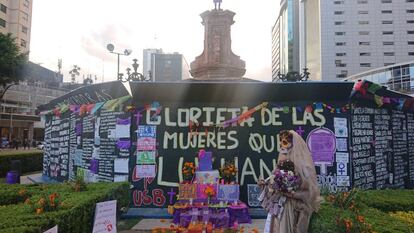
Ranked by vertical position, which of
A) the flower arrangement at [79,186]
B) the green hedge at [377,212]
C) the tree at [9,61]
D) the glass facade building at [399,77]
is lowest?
the green hedge at [377,212]

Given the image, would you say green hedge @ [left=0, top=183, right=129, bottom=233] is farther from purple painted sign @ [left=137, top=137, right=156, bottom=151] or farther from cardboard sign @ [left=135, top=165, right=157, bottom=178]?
purple painted sign @ [left=137, top=137, right=156, bottom=151]

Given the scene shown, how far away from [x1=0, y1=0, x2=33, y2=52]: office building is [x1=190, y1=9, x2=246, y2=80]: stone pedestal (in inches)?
2481

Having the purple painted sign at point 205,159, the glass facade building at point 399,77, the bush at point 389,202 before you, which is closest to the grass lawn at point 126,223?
the purple painted sign at point 205,159

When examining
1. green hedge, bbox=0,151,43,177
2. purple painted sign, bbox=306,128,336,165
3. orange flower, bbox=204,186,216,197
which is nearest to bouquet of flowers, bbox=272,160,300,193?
orange flower, bbox=204,186,216,197

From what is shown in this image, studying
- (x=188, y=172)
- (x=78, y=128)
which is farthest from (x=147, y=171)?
(x=78, y=128)

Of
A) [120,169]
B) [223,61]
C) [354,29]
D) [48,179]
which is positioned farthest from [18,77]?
[354,29]

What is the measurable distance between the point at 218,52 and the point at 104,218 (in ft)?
45.9

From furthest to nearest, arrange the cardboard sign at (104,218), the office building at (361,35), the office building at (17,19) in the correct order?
the office building at (361,35) → the office building at (17,19) → the cardboard sign at (104,218)

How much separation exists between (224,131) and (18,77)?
27260 millimetres

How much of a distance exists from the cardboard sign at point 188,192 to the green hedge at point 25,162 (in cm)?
1547

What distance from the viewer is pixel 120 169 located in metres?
12.6

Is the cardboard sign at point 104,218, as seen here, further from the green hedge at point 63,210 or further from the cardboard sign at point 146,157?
the cardboard sign at point 146,157

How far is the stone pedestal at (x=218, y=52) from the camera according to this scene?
746 inches

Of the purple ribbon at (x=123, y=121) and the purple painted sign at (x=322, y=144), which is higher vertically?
the purple ribbon at (x=123, y=121)
